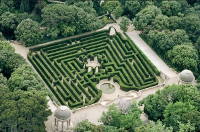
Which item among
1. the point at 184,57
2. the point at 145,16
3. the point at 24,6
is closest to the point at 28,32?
the point at 24,6

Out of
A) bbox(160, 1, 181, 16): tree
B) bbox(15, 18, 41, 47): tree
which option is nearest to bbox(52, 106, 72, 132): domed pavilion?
bbox(15, 18, 41, 47): tree

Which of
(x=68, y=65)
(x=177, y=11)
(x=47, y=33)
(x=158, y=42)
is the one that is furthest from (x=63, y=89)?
(x=177, y=11)

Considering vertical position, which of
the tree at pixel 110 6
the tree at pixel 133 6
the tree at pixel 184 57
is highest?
the tree at pixel 110 6

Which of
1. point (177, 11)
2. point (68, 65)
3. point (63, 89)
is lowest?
point (63, 89)

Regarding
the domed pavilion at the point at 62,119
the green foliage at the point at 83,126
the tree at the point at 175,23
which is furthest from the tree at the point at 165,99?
the tree at the point at 175,23

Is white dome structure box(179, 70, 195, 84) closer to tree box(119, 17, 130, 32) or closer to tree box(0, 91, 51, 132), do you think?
tree box(119, 17, 130, 32)

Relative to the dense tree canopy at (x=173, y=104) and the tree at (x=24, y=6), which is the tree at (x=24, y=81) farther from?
the tree at (x=24, y=6)

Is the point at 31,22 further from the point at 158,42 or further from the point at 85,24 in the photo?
the point at 158,42
